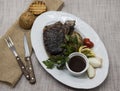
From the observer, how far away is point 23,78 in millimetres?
1016

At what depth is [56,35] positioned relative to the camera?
3.43 ft

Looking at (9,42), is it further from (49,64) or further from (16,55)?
(49,64)

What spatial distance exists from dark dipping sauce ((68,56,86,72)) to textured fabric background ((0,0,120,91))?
82mm

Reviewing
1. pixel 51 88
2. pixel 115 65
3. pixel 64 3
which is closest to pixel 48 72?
pixel 51 88

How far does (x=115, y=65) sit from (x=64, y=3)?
1.30 ft

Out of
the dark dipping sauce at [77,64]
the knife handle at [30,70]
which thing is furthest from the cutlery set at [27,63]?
the dark dipping sauce at [77,64]

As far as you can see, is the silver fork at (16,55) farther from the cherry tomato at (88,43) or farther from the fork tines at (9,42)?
the cherry tomato at (88,43)

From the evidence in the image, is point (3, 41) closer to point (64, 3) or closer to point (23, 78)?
point (23, 78)

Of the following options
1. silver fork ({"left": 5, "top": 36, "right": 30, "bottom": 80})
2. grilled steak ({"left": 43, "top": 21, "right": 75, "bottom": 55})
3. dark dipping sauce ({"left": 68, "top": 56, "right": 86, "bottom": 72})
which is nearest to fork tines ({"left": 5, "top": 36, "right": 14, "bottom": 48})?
silver fork ({"left": 5, "top": 36, "right": 30, "bottom": 80})

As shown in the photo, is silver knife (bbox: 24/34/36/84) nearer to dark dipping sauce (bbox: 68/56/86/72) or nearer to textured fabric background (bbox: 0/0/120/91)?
textured fabric background (bbox: 0/0/120/91)

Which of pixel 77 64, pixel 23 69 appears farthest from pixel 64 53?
pixel 23 69

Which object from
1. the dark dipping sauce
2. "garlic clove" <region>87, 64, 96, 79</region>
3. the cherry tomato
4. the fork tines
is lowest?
"garlic clove" <region>87, 64, 96, 79</region>

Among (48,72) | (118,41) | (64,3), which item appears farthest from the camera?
(64,3)

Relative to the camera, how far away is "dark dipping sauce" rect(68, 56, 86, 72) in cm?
98
